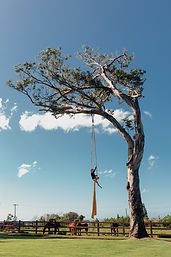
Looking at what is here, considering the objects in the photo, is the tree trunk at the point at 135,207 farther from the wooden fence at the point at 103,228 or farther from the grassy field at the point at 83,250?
the wooden fence at the point at 103,228

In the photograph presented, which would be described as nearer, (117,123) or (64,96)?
(117,123)

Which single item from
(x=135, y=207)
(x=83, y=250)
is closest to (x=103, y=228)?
(x=135, y=207)

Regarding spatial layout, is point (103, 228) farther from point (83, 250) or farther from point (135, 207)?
point (83, 250)

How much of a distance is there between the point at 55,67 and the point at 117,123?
203 inches

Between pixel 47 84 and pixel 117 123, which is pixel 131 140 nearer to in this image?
pixel 117 123

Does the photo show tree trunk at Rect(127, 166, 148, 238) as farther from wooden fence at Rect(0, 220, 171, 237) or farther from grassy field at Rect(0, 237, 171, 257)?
wooden fence at Rect(0, 220, 171, 237)

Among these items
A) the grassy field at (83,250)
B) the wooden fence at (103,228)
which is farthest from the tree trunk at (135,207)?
the wooden fence at (103,228)

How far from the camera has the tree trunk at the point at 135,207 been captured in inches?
494

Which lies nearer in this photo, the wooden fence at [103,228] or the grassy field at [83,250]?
the grassy field at [83,250]

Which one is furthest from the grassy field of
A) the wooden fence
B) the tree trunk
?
the wooden fence

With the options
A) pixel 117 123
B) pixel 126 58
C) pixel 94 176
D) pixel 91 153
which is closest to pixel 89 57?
pixel 126 58

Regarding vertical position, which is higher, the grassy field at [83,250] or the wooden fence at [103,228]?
the grassy field at [83,250]

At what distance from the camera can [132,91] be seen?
15508mm

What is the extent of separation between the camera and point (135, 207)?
13.0 m
